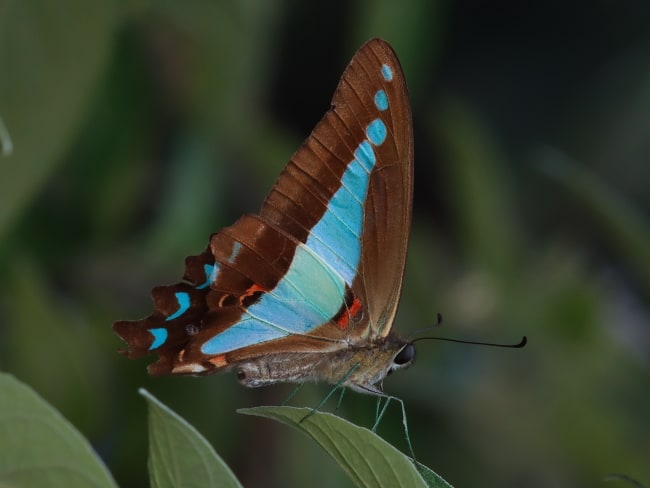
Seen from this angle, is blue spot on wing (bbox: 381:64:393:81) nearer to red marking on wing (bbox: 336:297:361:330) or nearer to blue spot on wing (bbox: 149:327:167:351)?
red marking on wing (bbox: 336:297:361:330)

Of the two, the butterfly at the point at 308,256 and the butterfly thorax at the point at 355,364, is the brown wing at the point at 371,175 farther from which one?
the butterfly thorax at the point at 355,364

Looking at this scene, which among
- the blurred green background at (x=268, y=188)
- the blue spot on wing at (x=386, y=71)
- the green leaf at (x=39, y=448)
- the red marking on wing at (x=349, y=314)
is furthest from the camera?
the blurred green background at (x=268, y=188)

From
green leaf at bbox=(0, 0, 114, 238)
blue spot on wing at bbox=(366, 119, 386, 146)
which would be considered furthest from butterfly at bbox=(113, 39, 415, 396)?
green leaf at bbox=(0, 0, 114, 238)

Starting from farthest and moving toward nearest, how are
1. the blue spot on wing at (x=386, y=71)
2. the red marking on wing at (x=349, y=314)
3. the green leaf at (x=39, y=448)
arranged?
the red marking on wing at (x=349, y=314) → the blue spot on wing at (x=386, y=71) → the green leaf at (x=39, y=448)

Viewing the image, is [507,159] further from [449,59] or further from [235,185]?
[235,185]

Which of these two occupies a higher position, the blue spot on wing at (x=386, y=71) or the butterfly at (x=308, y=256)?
the blue spot on wing at (x=386, y=71)

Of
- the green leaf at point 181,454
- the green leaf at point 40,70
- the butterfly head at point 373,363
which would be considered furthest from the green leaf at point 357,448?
the green leaf at point 40,70

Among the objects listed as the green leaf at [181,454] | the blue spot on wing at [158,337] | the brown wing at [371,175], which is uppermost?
the brown wing at [371,175]
